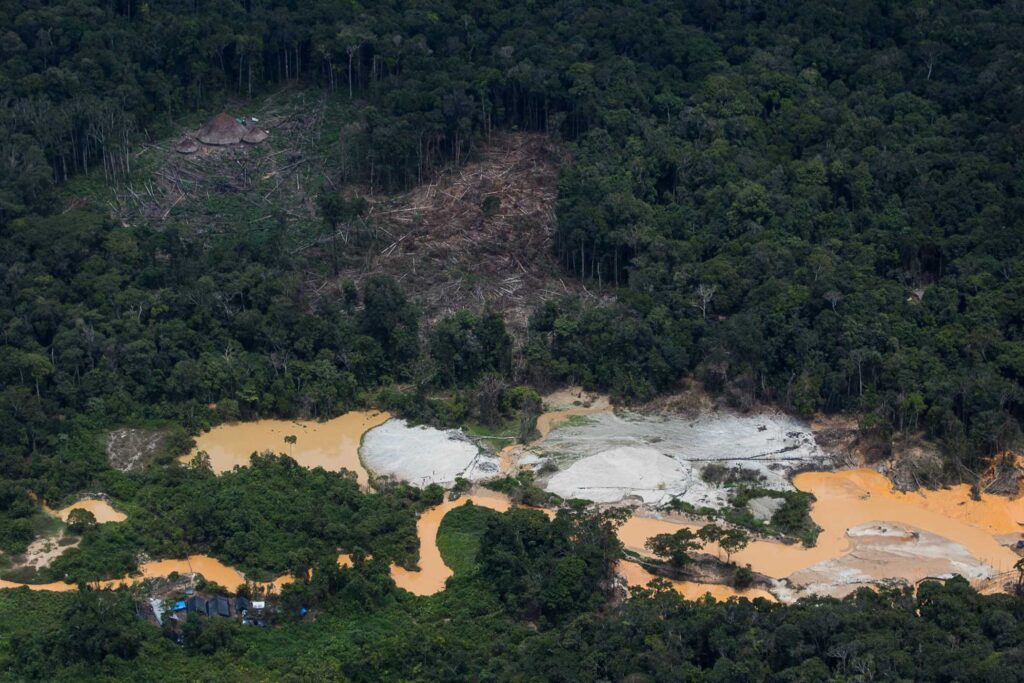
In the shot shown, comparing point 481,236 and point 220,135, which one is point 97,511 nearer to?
point 481,236

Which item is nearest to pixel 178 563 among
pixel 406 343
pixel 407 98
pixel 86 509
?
pixel 86 509

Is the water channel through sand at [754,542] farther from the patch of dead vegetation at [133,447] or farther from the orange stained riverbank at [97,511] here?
the patch of dead vegetation at [133,447]

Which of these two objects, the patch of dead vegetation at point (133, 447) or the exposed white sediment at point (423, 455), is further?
the exposed white sediment at point (423, 455)

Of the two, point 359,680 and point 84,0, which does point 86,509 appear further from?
point 84,0

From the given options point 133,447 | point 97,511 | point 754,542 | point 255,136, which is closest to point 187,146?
point 255,136

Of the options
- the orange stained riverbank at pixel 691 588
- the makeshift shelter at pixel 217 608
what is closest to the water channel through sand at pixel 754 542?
the orange stained riverbank at pixel 691 588

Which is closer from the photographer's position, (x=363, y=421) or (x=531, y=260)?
(x=363, y=421)
